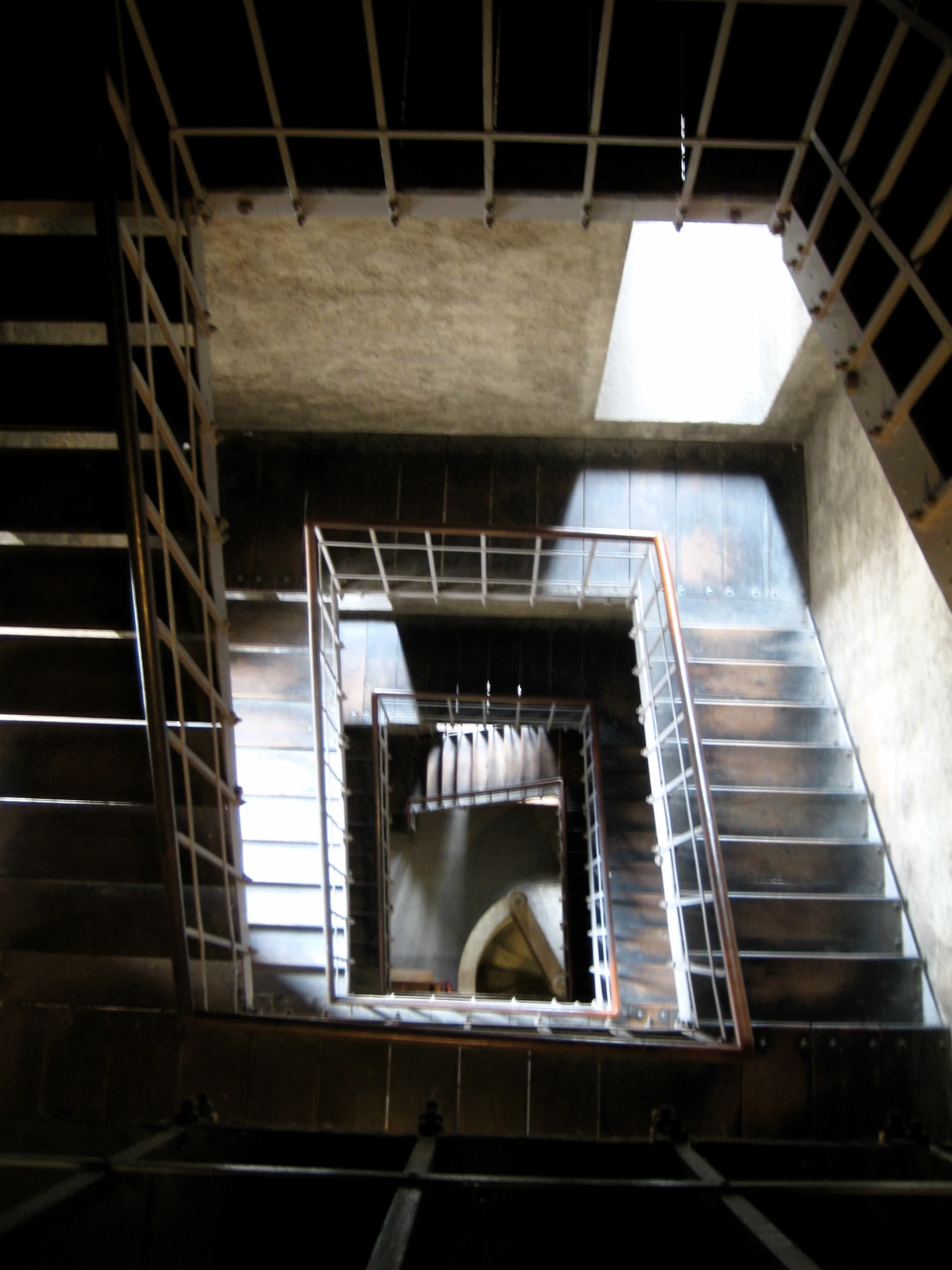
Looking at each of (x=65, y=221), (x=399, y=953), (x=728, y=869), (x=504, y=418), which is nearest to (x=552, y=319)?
(x=504, y=418)

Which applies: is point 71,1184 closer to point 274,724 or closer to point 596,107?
point 596,107

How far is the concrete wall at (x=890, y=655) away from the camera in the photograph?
2.97 meters

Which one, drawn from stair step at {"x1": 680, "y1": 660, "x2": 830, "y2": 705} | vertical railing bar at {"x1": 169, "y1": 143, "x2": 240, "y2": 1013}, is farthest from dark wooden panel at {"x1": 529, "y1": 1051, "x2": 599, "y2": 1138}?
stair step at {"x1": 680, "y1": 660, "x2": 830, "y2": 705}

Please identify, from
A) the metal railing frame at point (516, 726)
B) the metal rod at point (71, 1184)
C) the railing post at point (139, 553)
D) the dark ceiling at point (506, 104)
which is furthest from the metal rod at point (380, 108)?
the metal railing frame at point (516, 726)

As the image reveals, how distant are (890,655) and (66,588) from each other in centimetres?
305

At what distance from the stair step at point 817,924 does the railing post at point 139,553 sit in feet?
6.52

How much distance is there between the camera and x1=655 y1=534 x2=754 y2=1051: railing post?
93.3 inches

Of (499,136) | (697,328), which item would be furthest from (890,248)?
(697,328)

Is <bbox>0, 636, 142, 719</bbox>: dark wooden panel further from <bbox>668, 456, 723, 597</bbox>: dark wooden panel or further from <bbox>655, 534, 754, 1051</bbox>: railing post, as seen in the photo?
<bbox>668, 456, 723, 597</bbox>: dark wooden panel

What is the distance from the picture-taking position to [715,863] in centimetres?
262

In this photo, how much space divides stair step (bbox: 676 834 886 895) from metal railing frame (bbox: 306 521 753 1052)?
0.11 meters

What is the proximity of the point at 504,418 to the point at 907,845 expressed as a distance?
113 inches

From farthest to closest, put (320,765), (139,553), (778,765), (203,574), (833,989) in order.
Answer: (778,765) < (320,765) < (833,989) < (203,574) < (139,553)

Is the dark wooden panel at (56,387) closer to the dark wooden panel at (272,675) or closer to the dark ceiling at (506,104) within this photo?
the dark ceiling at (506,104)
